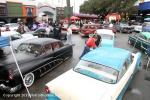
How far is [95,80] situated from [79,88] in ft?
2.17

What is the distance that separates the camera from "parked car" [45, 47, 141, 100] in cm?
458

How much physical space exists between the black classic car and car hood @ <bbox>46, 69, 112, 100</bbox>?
1.75 meters

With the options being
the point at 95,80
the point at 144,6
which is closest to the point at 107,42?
the point at 95,80

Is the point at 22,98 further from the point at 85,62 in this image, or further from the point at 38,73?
the point at 85,62

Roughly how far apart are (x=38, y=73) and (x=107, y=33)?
6840mm

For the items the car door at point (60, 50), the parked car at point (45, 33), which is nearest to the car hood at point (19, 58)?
the car door at point (60, 50)

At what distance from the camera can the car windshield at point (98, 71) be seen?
5199 millimetres

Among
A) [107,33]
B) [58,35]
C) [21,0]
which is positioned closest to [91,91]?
[107,33]

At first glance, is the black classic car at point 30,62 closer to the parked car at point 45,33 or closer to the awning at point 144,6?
the parked car at point 45,33

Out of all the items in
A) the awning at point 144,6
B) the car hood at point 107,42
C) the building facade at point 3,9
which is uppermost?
the awning at point 144,6

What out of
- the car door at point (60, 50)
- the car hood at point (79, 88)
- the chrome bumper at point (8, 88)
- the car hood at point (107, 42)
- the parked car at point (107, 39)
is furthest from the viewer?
the parked car at point (107, 39)

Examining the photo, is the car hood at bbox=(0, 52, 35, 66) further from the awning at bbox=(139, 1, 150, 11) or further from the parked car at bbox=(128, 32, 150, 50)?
the awning at bbox=(139, 1, 150, 11)

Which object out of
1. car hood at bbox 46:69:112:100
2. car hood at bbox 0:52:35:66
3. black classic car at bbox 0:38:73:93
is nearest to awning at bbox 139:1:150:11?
black classic car at bbox 0:38:73:93

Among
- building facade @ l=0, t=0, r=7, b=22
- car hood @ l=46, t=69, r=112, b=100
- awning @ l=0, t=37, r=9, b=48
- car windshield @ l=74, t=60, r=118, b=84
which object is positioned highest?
building facade @ l=0, t=0, r=7, b=22
